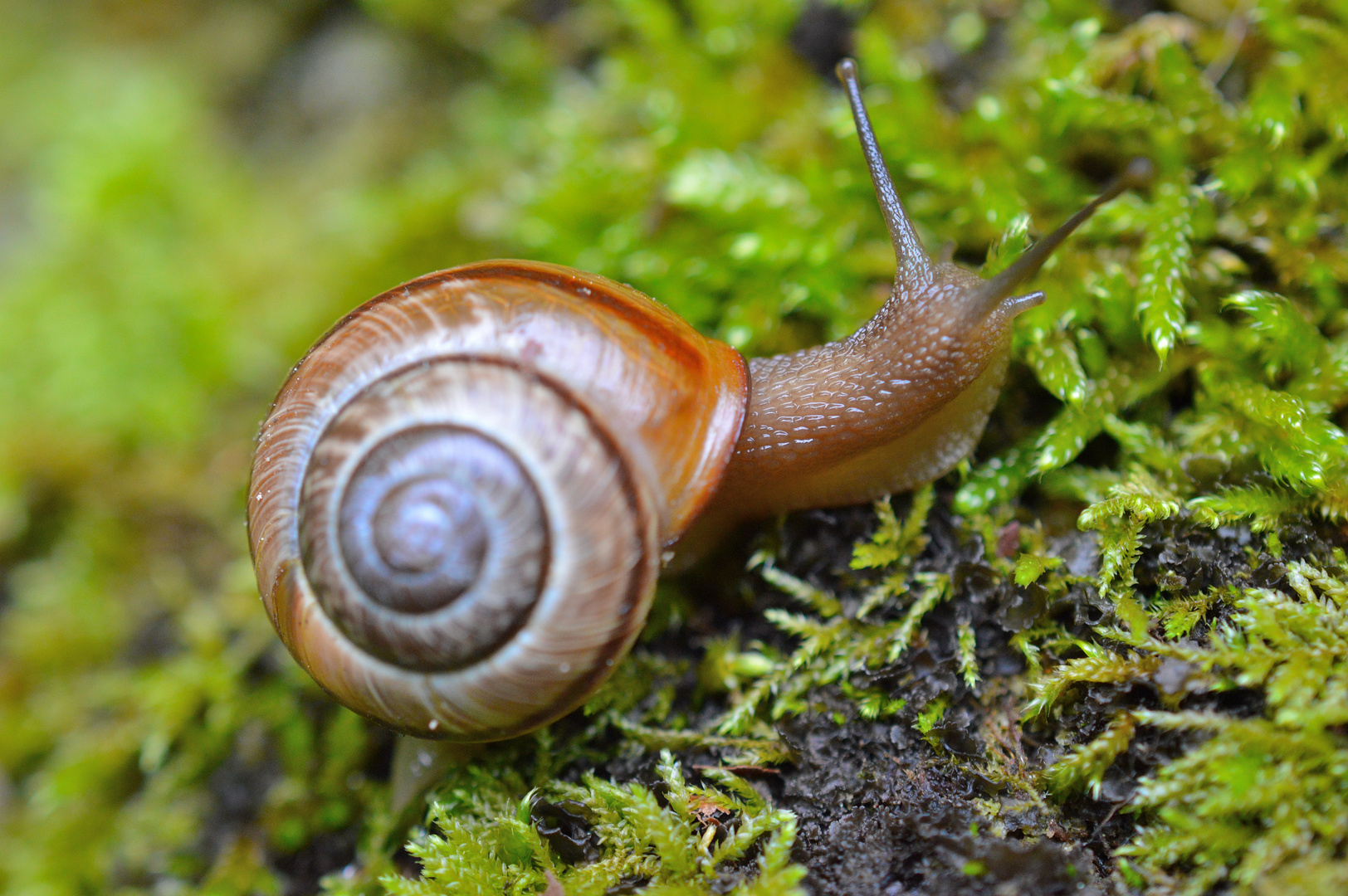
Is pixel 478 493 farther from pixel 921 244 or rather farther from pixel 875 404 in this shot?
pixel 921 244

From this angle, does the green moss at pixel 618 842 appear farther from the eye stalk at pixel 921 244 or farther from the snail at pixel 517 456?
the eye stalk at pixel 921 244

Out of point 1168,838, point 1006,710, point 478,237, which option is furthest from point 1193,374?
point 478,237

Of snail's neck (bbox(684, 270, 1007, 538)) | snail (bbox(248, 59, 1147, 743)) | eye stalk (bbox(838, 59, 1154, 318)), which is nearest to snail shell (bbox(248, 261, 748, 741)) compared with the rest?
snail (bbox(248, 59, 1147, 743))

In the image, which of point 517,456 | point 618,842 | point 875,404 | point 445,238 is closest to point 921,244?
point 875,404

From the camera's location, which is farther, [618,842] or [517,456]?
[618,842]

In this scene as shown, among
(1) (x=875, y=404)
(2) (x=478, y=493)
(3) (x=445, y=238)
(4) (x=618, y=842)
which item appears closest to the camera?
(2) (x=478, y=493)

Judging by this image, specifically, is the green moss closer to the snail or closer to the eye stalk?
the snail

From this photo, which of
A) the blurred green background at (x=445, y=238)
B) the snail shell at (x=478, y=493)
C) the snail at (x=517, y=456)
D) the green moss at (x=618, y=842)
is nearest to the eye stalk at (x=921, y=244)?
the snail at (x=517, y=456)
